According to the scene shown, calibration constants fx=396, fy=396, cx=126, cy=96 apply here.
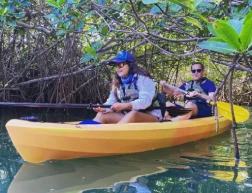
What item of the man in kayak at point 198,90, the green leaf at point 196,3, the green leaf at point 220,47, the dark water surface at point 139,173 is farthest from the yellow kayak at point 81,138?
the green leaf at point 220,47

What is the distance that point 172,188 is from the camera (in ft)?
7.87

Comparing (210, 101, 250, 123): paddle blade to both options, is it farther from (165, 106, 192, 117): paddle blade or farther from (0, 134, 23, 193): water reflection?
(0, 134, 23, 193): water reflection

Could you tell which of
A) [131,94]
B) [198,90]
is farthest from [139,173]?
[198,90]

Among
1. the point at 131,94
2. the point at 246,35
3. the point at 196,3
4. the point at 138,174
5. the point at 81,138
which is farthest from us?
the point at 131,94

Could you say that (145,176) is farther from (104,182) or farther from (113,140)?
(113,140)

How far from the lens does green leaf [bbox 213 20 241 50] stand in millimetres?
1466

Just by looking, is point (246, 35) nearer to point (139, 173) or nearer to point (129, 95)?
point (139, 173)

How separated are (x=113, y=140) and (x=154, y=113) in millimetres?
688

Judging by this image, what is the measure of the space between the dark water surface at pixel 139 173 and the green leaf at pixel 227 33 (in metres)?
1.15

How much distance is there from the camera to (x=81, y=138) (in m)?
2.94

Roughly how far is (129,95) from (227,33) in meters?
2.06

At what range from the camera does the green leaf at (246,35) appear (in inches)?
55.6

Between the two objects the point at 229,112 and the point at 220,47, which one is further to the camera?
the point at 229,112

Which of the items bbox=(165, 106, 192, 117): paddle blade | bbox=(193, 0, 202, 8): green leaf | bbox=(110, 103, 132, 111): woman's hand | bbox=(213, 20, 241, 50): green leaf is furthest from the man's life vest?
bbox=(213, 20, 241, 50): green leaf
